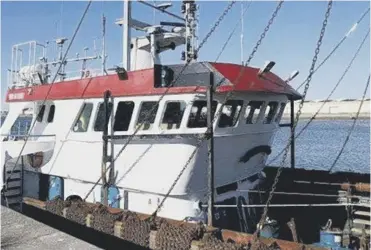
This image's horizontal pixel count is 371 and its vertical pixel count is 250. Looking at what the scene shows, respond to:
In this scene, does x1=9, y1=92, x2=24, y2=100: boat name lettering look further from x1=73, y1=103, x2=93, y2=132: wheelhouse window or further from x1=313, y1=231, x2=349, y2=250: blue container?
x1=313, y1=231, x2=349, y2=250: blue container

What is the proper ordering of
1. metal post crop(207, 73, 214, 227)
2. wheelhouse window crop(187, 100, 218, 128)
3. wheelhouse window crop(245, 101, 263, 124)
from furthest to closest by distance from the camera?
1. wheelhouse window crop(245, 101, 263, 124)
2. wheelhouse window crop(187, 100, 218, 128)
3. metal post crop(207, 73, 214, 227)

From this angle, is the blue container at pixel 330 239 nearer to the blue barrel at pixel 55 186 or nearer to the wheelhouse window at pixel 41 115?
the blue barrel at pixel 55 186

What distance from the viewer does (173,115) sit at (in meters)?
8.92

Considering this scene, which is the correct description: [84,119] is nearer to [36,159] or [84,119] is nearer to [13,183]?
[36,159]

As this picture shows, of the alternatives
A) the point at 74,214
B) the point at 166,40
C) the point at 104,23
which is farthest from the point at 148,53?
the point at 74,214

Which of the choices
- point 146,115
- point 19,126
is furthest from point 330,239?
point 19,126

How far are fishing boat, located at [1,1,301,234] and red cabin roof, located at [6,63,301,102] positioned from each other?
3 centimetres

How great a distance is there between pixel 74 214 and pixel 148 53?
16.2ft

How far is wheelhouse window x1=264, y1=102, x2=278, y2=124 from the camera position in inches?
407

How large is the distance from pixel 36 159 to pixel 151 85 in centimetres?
505

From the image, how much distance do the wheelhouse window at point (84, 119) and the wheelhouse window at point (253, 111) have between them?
4084 mm

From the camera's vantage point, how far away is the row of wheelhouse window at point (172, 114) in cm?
884

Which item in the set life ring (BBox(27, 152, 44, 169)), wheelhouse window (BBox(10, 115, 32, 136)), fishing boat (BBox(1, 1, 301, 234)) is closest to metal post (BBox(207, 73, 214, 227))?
fishing boat (BBox(1, 1, 301, 234))

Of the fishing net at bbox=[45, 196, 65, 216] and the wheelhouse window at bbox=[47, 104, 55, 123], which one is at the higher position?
the wheelhouse window at bbox=[47, 104, 55, 123]
